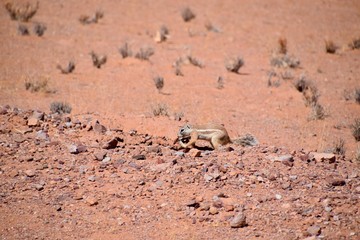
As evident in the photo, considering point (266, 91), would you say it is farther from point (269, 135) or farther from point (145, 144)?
point (145, 144)

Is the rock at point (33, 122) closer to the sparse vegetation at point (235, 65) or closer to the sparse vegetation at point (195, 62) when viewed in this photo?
the sparse vegetation at point (195, 62)

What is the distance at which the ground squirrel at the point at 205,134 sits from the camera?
28.6ft

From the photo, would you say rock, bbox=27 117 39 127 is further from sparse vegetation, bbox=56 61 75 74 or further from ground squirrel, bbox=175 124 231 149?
sparse vegetation, bbox=56 61 75 74

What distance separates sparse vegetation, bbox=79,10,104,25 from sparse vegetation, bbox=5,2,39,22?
5.64 ft

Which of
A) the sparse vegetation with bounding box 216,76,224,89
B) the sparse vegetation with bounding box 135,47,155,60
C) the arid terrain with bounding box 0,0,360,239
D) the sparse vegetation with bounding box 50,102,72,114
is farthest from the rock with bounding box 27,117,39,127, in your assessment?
the sparse vegetation with bounding box 135,47,155,60

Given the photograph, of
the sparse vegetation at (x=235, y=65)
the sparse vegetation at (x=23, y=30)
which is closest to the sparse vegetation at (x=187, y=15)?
the sparse vegetation at (x=235, y=65)

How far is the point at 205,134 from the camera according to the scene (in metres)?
8.84

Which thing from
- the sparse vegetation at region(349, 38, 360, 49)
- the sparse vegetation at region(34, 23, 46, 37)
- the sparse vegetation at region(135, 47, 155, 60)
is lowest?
the sparse vegetation at region(135, 47, 155, 60)

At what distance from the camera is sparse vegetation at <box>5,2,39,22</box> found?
758 inches

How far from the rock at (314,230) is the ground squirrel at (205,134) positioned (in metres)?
2.66

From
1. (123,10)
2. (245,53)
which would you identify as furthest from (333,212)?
(123,10)

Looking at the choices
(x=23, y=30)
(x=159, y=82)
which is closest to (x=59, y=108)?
(x=159, y=82)

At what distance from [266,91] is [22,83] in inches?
253

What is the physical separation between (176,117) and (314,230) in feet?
17.7
